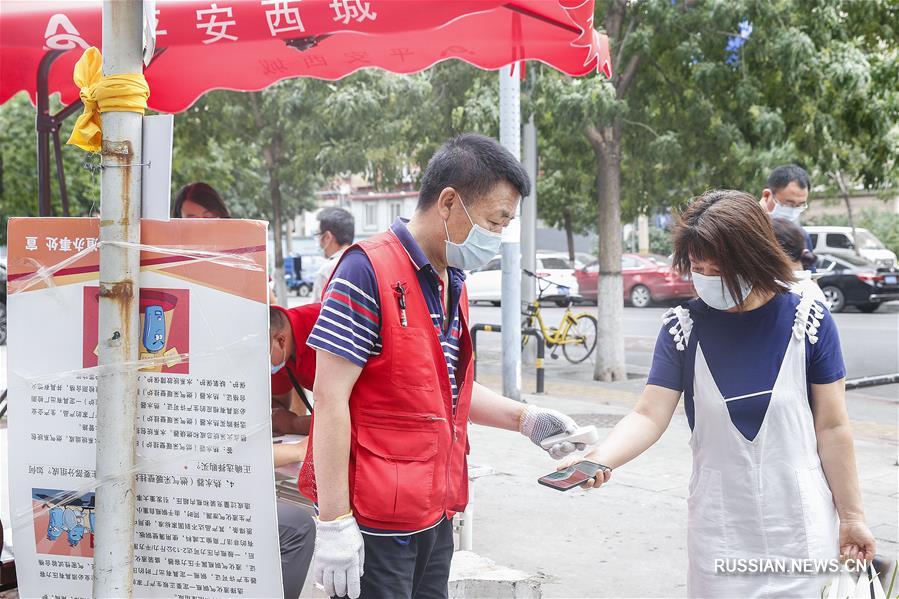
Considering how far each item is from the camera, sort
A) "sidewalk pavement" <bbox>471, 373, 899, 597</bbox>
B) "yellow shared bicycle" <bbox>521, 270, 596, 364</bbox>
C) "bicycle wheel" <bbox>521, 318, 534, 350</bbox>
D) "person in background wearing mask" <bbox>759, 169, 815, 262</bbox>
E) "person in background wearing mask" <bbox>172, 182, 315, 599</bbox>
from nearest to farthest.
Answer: "person in background wearing mask" <bbox>172, 182, 315, 599</bbox> → "sidewalk pavement" <bbox>471, 373, 899, 597</bbox> → "person in background wearing mask" <bbox>759, 169, 815, 262</bbox> → "bicycle wheel" <bbox>521, 318, 534, 350</bbox> → "yellow shared bicycle" <bbox>521, 270, 596, 364</bbox>

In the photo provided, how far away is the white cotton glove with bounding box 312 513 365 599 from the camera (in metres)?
2.23

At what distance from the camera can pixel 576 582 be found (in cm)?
464

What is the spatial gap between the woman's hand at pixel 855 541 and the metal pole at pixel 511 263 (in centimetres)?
597

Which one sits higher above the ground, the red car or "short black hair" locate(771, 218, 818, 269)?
the red car

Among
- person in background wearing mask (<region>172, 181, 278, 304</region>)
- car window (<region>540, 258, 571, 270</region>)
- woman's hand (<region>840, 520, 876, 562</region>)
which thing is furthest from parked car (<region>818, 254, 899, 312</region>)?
woman's hand (<region>840, 520, 876, 562</region>)

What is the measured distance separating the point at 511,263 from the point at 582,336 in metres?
4.89

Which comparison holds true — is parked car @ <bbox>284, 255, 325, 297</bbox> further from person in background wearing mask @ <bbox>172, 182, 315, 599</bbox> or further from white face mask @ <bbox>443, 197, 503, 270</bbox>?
white face mask @ <bbox>443, 197, 503, 270</bbox>

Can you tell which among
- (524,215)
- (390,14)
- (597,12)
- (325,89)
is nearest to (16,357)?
(390,14)

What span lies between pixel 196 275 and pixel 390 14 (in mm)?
2039

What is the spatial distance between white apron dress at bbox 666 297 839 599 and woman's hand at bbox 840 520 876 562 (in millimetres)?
22

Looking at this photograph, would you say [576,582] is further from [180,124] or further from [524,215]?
[180,124]

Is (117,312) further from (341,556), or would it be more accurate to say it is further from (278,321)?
(278,321)

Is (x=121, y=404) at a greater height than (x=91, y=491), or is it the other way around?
(x=121, y=404)

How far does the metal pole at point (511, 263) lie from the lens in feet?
28.7
